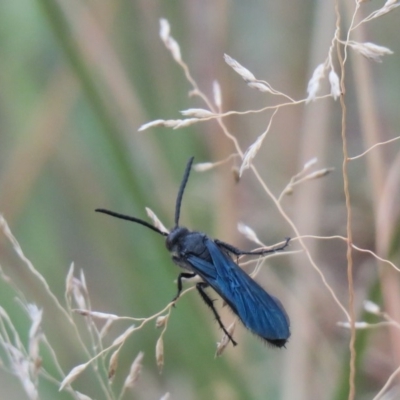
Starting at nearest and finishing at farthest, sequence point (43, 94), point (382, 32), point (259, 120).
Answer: point (43, 94) < point (382, 32) < point (259, 120)

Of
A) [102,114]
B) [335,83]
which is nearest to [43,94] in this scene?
[102,114]

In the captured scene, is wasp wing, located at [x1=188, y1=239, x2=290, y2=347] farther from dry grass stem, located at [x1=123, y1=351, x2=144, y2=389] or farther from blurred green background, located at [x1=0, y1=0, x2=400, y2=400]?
blurred green background, located at [x1=0, y1=0, x2=400, y2=400]

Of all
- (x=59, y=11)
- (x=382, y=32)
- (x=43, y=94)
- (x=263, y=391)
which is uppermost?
(x=59, y=11)

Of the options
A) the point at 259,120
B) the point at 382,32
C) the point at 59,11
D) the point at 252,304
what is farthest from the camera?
the point at 259,120

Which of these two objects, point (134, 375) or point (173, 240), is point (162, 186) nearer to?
point (173, 240)

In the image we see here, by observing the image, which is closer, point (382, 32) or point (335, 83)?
point (335, 83)

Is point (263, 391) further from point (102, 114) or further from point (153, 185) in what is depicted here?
point (102, 114)

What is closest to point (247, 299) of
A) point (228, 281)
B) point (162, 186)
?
point (228, 281)
